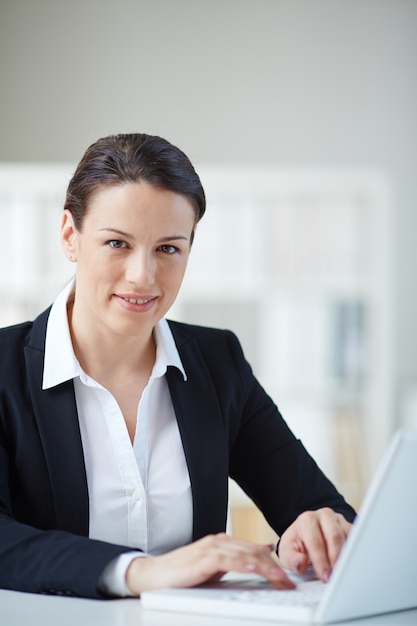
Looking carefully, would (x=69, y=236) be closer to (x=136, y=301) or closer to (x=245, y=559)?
(x=136, y=301)

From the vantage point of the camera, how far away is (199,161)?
4.92 meters

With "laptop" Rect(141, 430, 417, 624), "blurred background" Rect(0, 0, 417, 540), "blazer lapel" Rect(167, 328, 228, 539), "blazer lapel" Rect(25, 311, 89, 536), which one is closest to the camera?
"laptop" Rect(141, 430, 417, 624)

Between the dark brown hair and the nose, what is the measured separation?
0.12 meters

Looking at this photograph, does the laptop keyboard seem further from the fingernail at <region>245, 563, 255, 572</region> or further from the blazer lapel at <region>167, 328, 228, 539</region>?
the blazer lapel at <region>167, 328, 228, 539</region>

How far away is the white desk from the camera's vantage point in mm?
1112

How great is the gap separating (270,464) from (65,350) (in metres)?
0.44

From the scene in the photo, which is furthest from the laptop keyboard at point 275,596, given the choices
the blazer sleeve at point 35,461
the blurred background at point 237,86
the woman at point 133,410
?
the blurred background at point 237,86

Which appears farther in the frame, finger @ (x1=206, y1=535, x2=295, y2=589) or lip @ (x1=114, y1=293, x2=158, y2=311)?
lip @ (x1=114, y1=293, x2=158, y2=311)

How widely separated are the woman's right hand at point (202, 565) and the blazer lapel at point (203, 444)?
17.9 inches

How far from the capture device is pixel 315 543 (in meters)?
1.39

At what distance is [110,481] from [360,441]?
9.74 ft

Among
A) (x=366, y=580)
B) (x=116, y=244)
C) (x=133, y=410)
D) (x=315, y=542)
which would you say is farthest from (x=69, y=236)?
(x=366, y=580)

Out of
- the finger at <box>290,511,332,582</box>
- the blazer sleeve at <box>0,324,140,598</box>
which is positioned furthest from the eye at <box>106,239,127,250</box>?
the finger at <box>290,511,332,582</box>

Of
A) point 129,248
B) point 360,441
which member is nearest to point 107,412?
point 129,248
